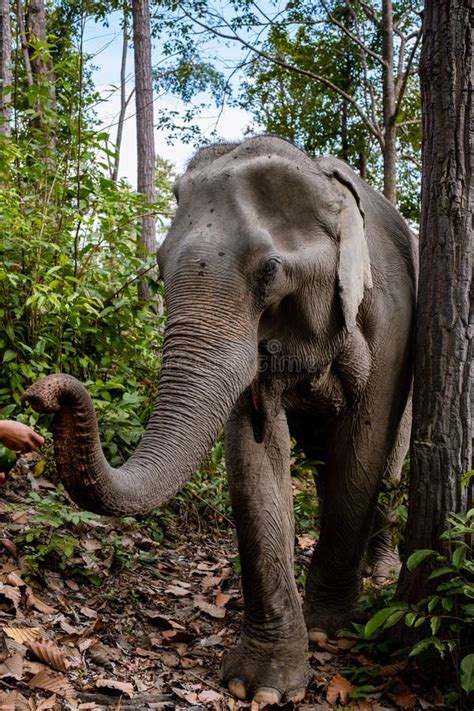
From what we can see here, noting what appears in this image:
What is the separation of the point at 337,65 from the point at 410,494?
1328 cm

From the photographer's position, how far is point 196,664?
12.7 ft

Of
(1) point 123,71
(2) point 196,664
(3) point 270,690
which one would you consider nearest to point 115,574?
(2) point 196,664

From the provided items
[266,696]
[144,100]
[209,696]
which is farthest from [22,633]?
[144,100]

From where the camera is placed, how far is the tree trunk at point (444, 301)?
12.6 ft

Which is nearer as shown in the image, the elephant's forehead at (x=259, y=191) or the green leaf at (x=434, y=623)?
the green leaf at (x=434, y=623)

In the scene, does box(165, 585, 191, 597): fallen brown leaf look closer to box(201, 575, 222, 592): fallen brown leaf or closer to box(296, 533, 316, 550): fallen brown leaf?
box(201, 575, 222, 592): fallen brown leaf

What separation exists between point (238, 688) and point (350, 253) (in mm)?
2018

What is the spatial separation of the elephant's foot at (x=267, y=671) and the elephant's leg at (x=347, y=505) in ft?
1.94

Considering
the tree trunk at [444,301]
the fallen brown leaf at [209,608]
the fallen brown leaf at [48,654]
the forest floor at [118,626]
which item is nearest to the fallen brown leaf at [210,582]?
the forest floor at [118,626]

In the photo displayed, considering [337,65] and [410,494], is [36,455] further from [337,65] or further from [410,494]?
[337,65]

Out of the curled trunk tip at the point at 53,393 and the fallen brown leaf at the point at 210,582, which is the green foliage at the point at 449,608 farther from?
the curled trunk tip at the point at 53,393

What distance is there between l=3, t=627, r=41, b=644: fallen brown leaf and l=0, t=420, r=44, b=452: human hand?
100cm

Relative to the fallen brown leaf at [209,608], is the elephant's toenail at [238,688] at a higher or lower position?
lower

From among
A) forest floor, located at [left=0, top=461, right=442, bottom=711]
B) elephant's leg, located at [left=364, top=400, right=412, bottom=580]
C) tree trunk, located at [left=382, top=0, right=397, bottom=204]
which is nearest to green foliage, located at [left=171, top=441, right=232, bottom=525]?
forest floor, located at [left=0, top=461, right=442, bottom=711]
